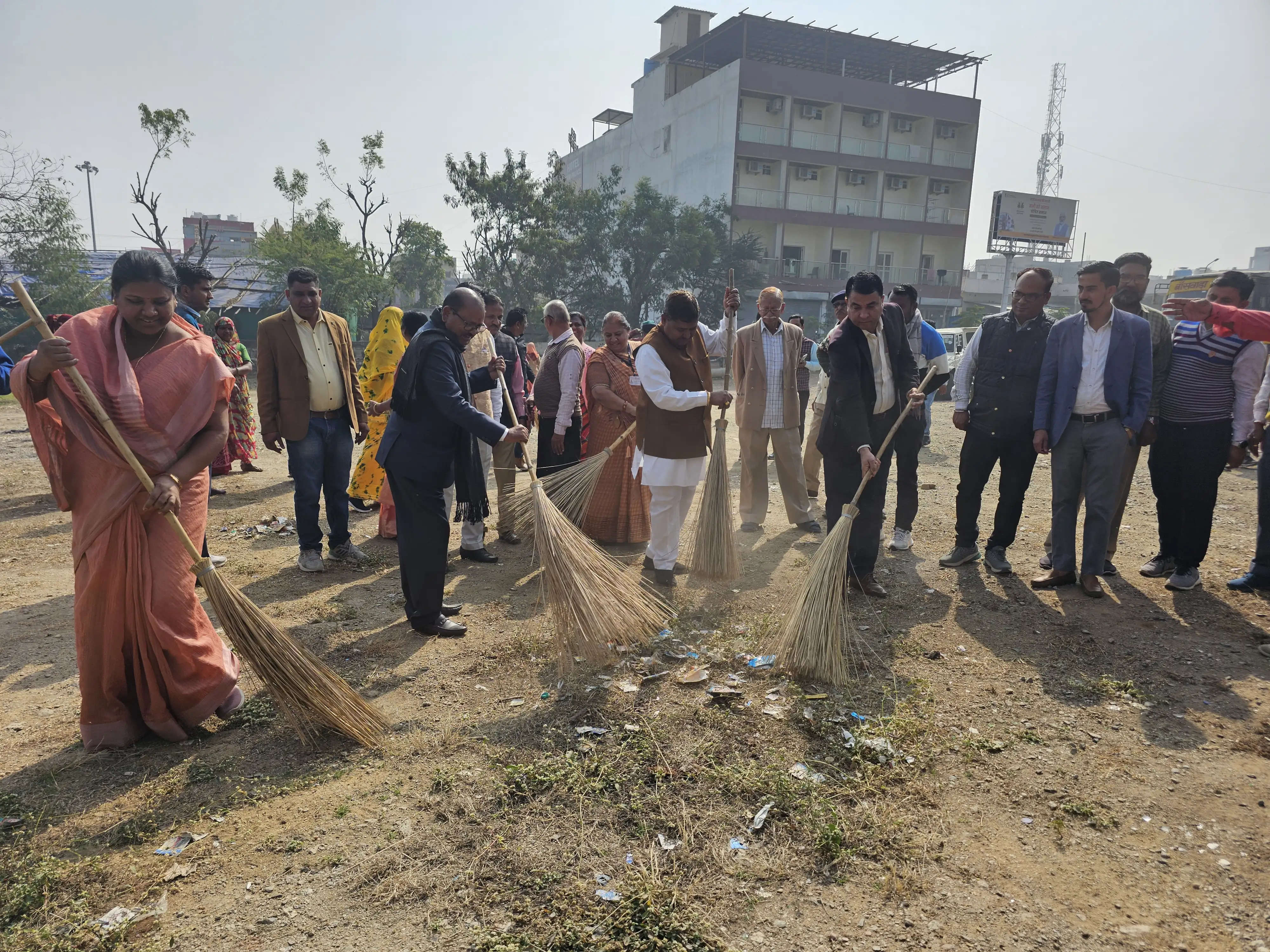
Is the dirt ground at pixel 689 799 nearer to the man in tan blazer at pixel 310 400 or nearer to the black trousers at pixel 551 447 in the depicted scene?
the man in tan blazer at pixel 310 400

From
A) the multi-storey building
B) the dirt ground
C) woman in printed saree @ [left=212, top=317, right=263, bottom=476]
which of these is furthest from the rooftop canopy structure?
the dirt ground

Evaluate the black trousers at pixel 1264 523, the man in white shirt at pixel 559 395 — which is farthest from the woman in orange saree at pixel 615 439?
the black trousers at pixel 1264 523

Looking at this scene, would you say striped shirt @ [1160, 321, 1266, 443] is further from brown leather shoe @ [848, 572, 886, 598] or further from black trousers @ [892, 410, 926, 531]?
brown leather shoe @ [848, 572, 886, 598]

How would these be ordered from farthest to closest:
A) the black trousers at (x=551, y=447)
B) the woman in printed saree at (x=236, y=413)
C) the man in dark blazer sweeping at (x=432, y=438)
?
the woman in printed saree at (x=236, y=413) < the black trousers at (x=551, y=447) < the man in dark blazer sweeping at (x=432, y=438)

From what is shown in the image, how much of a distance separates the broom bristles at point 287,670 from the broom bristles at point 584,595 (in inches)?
39.2

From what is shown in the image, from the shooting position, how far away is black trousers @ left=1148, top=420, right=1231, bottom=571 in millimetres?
4883

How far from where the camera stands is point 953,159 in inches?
1379

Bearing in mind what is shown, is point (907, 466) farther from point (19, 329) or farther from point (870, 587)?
point (19, 329)

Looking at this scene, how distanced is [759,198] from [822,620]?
3114 cm

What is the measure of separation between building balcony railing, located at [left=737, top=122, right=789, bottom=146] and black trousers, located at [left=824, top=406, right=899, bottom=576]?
29809 millimetres

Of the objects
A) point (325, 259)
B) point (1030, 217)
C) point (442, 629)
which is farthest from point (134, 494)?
point (1030, 217)

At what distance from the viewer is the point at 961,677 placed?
12.3ft

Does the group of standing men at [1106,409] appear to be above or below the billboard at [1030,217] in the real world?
below

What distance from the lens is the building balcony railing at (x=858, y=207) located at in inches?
1324
